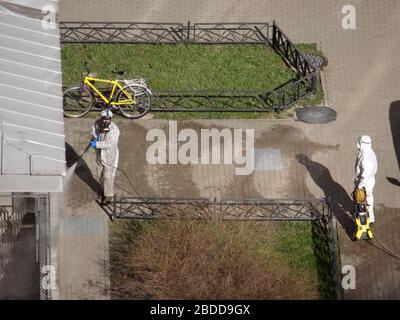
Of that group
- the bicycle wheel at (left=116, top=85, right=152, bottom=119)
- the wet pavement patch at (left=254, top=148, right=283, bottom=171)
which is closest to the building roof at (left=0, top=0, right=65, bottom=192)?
the bicycle wheel at (left=116, top=85, right=152, bottom=119)

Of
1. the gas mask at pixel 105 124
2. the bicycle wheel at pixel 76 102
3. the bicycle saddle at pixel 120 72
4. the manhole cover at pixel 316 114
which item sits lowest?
the gas mask at pixel 105 124

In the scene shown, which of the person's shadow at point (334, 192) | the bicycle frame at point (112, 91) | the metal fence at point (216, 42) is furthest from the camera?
the metal fence at point (216, 42)

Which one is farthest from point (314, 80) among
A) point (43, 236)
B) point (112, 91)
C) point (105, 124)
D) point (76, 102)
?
point (43, 236)

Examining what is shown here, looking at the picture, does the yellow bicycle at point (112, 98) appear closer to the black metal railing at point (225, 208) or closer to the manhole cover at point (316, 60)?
the black metal railing at point (225, 208)

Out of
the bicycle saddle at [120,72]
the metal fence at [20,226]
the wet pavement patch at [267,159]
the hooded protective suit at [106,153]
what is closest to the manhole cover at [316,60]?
the wet pavement patch at [267,159]

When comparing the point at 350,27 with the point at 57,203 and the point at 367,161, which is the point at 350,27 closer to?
the point at 367,161

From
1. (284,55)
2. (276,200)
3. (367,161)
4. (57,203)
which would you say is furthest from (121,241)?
(284,55)
